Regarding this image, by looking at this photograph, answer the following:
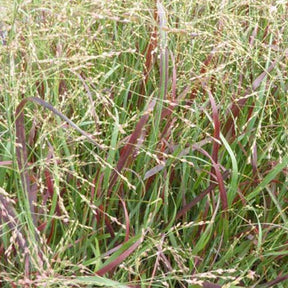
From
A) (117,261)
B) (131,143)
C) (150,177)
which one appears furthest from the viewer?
(150,177)

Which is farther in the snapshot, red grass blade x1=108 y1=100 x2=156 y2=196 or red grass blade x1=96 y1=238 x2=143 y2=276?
red grass blade x1=108 y1=100 x2=156 y2=196

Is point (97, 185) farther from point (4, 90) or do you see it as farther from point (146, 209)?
point (4, 90)

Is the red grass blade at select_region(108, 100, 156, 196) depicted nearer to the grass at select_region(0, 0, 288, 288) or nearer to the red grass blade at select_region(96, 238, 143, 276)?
the grass at select_region(0, 0, 288, 288)

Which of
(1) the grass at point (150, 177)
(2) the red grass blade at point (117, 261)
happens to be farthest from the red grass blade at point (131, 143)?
(2) the red grass blade at point (117, 261)

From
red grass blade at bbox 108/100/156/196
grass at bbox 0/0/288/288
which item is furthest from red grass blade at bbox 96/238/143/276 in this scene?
red grass blade at bbox 108/100/156/196

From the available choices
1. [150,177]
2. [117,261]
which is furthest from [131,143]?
[117,261]

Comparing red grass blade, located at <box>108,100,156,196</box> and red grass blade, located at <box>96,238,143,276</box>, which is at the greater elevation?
red grass blade, located at <box>108,100,156,196</box>

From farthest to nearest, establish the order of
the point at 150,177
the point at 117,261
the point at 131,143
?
1. the point at 150,177
2. the point at 131,143
3. the point at 117,261

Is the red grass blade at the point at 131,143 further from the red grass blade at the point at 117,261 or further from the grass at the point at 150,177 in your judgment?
the red grass blade at the point at 117,261

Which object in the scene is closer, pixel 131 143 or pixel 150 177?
pixel 131 143

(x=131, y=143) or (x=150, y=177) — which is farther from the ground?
(x=131, y=143)

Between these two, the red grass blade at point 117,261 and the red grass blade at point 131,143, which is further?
the red grass blade at point 131,143

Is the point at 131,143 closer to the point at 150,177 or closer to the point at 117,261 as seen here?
the point at 150,177

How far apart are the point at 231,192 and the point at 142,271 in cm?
26
